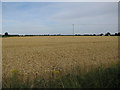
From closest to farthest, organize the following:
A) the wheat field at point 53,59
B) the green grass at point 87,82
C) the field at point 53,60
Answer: the green grass at point 87,82 → the field at point 53,60 → the wheat field at point 53,59

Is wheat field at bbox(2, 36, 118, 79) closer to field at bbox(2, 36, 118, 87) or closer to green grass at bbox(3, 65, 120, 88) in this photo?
field at bbox(2, 36, 118, 87)

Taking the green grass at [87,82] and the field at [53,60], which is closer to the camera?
the green grass at [87,82]

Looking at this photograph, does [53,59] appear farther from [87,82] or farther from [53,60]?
[87,82]

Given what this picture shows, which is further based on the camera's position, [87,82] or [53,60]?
[53,60]

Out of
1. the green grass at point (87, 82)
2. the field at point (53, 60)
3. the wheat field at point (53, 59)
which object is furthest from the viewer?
the wheat field at point (53, 59)

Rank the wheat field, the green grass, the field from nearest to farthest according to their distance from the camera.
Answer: the green grass < the field < the wheat field

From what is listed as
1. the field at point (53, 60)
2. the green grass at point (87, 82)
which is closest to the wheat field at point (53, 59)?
the field at point (53, 60)

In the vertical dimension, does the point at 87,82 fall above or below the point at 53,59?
above

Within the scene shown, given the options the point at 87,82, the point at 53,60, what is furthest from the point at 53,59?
the point at 87,82

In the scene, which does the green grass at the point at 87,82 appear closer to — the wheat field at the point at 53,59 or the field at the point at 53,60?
the field at the point at 53,60

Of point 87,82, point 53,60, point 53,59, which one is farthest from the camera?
point 53,59

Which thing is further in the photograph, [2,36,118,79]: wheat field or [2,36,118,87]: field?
[2,36,118,79]: wheat field

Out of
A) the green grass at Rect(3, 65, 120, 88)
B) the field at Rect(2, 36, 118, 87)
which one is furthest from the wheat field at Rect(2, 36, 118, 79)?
the green grass at Rect(3, 65, 120, 88)

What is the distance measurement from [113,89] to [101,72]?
476 mm
